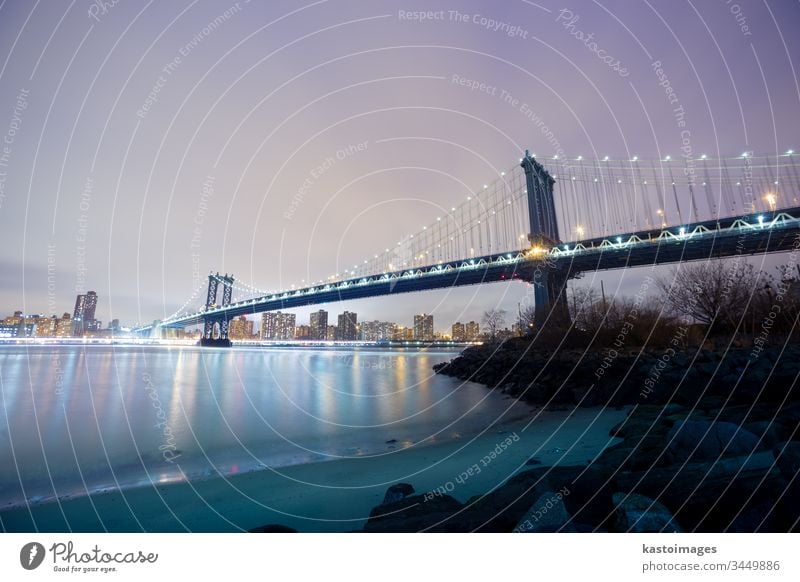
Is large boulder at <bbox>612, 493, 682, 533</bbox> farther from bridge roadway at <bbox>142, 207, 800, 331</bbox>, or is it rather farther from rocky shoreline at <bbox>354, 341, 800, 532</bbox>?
bridge roadway at <bbox>142, 207, 800, 331</bbox>

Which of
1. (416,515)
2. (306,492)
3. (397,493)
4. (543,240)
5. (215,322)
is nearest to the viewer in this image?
(416,515)

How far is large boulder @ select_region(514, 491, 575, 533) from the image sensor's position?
2.25 m

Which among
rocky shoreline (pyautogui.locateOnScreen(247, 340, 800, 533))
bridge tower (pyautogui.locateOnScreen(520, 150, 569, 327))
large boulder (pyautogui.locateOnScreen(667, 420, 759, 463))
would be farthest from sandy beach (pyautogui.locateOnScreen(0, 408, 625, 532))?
bridge tower (pyautogui.locateOnScreen(520, 150, 569, 327))

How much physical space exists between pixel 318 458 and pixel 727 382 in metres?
7.92

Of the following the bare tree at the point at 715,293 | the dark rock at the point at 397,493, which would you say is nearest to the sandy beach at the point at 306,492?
the dark rock at the point at 397,493

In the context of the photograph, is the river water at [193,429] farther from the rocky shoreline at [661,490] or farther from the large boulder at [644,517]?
the large boulder at [644,517]

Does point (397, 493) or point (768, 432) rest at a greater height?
point (768, 432)

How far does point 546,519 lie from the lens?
2.27 metres

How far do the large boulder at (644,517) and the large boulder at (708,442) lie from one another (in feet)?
3.87

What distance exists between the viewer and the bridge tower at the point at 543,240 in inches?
943

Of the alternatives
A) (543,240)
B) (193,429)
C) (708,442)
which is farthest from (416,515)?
(543,240)
